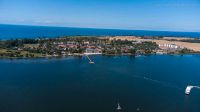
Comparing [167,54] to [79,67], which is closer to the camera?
[79,67]

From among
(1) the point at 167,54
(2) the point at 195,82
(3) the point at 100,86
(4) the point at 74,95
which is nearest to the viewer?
(4) the point at 74,95

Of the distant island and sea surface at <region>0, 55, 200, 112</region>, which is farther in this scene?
the distant island

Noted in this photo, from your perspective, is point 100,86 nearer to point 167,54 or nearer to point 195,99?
point 195,99

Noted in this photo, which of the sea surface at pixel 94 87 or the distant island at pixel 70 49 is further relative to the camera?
the distant island at pixel 70 49

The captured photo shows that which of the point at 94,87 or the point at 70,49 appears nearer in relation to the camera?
the point at 94,87

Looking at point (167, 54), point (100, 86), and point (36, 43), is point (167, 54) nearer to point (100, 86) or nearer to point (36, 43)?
point (36, 43)

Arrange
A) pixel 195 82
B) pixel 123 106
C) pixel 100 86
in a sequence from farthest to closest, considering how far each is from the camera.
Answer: pixel 195 82 → pixel 100 86 → pixel 123 106

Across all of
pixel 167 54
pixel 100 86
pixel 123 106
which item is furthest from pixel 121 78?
pixel 167 54
